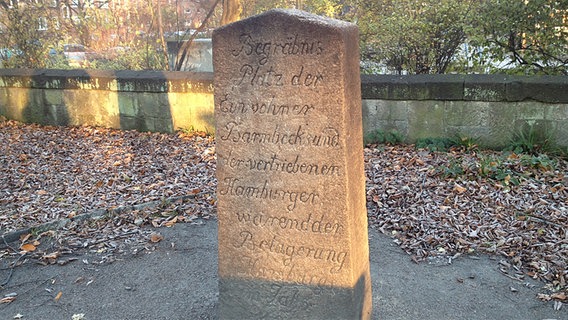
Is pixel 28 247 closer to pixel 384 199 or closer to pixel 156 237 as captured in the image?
pixel 156 237

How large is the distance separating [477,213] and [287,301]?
2589 millimetres

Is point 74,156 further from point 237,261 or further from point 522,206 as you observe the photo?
point 522,206

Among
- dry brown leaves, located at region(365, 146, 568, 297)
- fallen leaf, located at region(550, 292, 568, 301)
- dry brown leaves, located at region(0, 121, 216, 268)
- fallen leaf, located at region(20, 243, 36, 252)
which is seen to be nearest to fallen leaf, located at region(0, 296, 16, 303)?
dry brown leaves, located at region(0, 121, 216, 268)

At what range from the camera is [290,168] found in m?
Answer: 2.79

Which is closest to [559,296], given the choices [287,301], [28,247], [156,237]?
[287,301]

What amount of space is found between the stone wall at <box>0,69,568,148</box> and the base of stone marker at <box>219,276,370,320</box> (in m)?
4.18

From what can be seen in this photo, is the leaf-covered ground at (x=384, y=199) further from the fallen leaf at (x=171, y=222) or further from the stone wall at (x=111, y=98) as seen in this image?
the stone wall at (x=111, y=98)

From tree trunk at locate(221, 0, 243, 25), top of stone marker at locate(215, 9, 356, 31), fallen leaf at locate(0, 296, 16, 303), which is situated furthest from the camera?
tree trunk at locate(221, 0, 243, 25)

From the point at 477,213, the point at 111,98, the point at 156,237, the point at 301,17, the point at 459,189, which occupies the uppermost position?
the point at 301,17

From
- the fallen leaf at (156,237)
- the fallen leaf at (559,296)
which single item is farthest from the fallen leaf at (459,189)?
the fallen leaf at (156,237)

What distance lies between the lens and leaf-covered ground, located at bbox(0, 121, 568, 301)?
4.39m

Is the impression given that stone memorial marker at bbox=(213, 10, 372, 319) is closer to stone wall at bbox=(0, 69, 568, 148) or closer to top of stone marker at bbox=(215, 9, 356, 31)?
top of stone marker at bbox=(215, 9, 356, 31)

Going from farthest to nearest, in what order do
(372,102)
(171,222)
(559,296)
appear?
1. (372,102)
2. (171,222)
3. (559,296)

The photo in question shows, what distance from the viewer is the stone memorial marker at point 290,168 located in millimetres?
2615
